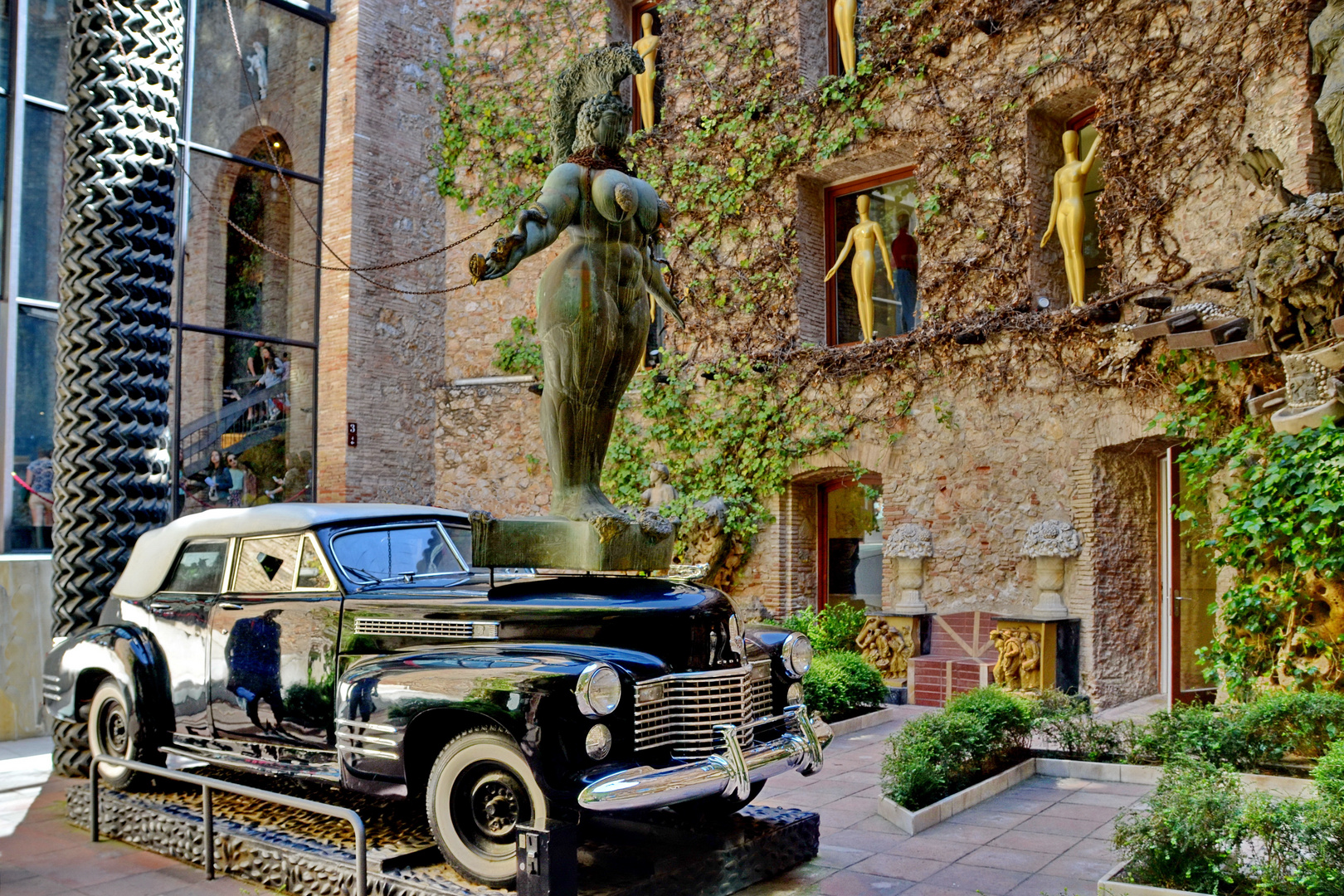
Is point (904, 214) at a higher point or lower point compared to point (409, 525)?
higher

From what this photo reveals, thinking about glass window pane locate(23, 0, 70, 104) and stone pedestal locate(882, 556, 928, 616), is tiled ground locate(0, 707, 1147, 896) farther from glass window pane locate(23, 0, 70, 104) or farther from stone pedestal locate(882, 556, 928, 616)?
glass window pane locate(23, 0, 70, 104)

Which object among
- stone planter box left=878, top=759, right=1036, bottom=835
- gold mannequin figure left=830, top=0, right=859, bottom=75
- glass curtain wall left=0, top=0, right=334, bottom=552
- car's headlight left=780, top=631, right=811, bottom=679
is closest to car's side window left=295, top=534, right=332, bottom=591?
car's headlight left=780, top=631, right=811, bottom=679

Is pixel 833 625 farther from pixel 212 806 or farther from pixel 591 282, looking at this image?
pixel 212 806

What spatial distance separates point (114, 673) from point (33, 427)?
19.3 ft

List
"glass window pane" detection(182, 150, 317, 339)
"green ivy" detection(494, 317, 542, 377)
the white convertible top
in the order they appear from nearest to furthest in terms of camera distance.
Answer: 1. the white convertible top
2. "glass window pane" detection(182, 150, 317, 339)
3. "green ivy" detection(494, 317, 542, 377)

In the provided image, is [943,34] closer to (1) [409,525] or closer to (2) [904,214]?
(2) [904,214]

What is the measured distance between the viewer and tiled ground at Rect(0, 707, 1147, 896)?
473cm

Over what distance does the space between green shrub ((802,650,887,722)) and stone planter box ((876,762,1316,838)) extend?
188cm

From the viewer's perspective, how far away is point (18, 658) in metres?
8.88

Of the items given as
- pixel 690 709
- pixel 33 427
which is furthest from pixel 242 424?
pixel 690 709

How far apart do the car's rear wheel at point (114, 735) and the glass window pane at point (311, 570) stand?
147 centimetres

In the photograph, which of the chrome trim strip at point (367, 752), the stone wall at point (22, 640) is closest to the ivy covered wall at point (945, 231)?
the stone wall at point (22, 640)

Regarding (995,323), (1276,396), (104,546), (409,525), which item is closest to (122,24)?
(104,546)

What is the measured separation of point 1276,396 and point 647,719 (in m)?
6.25
